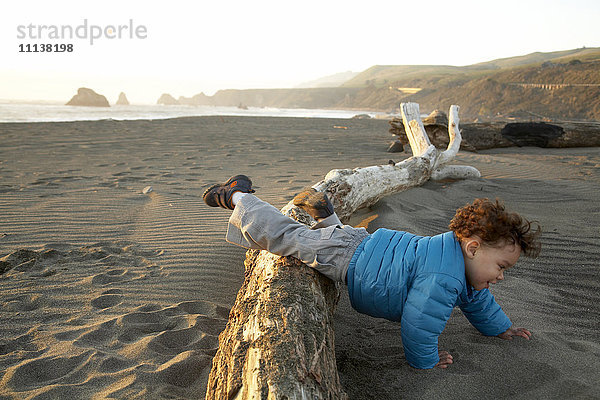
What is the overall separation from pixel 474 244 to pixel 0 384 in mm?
2591

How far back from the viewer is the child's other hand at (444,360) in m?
2.21

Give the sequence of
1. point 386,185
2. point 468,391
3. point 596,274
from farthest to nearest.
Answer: point 386,185, point 596,274, point 468,391

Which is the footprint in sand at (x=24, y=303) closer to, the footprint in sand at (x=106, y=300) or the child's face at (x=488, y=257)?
the footprint in sand at (x=106, y=300)

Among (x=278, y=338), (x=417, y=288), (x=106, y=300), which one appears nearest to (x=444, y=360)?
(x=417, y=288)

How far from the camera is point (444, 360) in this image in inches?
88.0

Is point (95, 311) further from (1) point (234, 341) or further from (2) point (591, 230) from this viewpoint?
(2) point (591, 230)

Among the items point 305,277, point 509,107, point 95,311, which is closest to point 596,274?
point 305,277

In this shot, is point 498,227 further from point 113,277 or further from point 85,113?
point 85,113

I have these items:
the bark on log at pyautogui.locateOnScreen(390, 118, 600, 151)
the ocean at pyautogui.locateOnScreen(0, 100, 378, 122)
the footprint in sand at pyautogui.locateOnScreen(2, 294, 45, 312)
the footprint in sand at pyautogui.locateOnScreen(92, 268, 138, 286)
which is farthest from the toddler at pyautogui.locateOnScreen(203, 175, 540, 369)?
the ocean at pyautogui.locateOnScreen(0, 100, 378, 122)

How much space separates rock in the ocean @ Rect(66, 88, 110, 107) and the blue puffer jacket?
5861 centimetres

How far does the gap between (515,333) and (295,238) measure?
1.53 metres

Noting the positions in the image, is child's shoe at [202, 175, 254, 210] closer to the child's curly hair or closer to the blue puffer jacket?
the blue puffer jacket

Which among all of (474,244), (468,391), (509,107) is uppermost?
(509,107)

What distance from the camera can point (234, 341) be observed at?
188 centimetres
